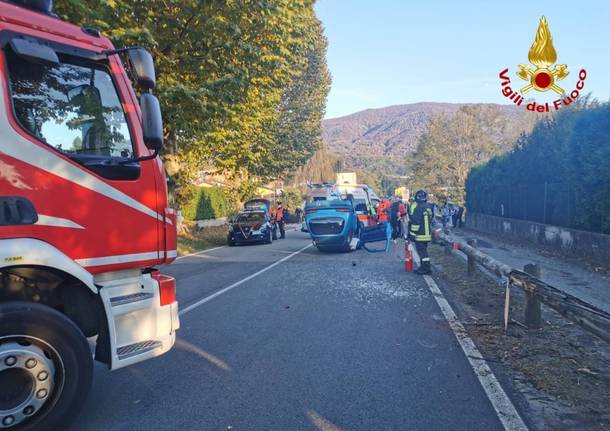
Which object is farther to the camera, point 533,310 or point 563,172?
point 563,172

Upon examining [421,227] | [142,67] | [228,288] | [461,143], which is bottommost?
[228,288]

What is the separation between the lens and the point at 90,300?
382cm

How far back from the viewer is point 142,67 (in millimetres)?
3811

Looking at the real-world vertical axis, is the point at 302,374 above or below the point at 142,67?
below

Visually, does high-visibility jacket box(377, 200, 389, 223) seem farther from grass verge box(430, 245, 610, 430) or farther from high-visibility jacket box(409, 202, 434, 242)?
grass verge box(430, 245, 610, 430)

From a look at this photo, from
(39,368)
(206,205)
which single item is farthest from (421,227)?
(206,205)

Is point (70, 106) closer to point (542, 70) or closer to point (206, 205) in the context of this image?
point (542, 70)

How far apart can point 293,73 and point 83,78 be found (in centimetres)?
1241

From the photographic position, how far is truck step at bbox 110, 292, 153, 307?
3756 mm

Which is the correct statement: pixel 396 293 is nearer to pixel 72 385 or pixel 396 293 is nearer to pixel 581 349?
pixel 581 349

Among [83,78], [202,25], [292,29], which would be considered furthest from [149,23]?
[83,78]

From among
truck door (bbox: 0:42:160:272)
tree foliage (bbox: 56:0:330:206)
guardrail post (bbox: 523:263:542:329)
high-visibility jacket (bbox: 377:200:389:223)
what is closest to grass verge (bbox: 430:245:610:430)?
guardrail post (bbox: 523:263:542:329)

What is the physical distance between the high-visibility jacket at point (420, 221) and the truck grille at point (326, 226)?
14.1 ft

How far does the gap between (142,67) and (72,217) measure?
126 cm
